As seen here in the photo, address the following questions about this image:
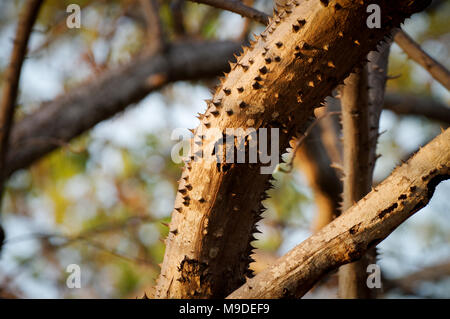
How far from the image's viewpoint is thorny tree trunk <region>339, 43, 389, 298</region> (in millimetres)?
1477

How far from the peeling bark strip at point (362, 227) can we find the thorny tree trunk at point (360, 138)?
54cm

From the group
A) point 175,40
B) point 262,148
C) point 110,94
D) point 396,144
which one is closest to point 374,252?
point 262,148

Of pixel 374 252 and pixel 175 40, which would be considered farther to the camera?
pixel 175 40

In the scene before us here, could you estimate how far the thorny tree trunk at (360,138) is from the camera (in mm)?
1477

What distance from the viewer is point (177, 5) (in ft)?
12.7

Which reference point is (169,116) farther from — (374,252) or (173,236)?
(173,236)

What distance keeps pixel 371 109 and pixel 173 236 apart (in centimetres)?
90
